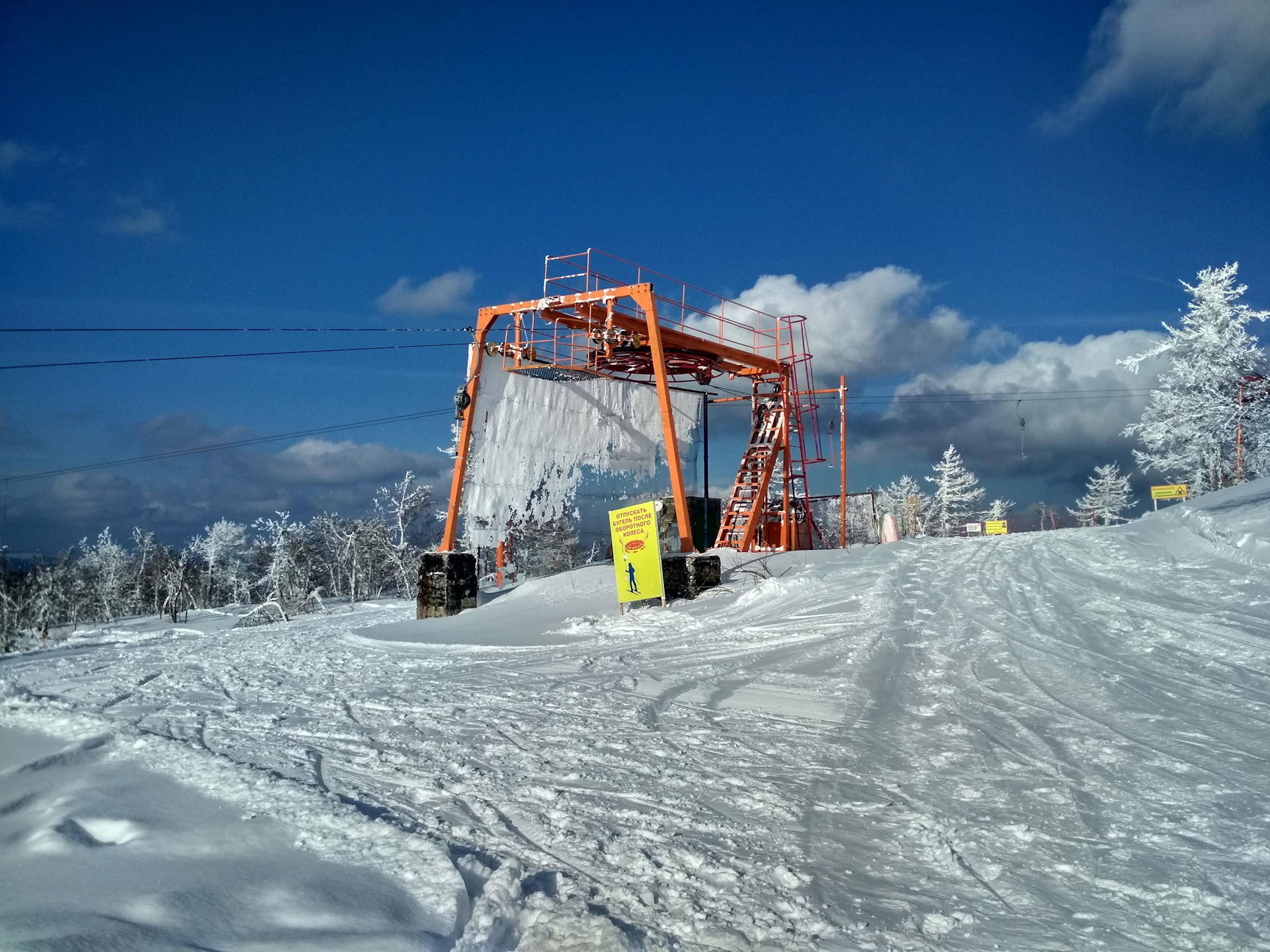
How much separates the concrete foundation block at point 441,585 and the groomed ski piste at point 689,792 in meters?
5.40

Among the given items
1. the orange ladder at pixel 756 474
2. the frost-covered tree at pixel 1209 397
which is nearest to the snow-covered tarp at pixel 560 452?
the orange ladder at pixel 756 474

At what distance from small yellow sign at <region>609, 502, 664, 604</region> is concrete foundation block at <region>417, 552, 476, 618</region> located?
12.9 ft

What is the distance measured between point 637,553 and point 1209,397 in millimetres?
26177

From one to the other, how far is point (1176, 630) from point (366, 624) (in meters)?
13.2

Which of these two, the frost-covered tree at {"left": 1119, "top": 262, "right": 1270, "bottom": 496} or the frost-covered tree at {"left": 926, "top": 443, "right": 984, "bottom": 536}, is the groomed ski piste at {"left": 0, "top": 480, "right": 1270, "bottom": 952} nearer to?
the frost-covered tree at {"left": 1119, "top": 262, "right": 1270, "bottom": 496}


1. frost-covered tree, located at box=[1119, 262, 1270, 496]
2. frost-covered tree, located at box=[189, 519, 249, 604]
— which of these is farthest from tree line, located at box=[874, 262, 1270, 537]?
frost-covered tree, located at box=[189, 519, 249, 604]

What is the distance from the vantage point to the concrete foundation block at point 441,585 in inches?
602

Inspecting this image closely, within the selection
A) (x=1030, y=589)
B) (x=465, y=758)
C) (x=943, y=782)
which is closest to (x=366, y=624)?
(x=465, y=758)

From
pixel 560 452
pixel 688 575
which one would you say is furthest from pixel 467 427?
pixel 688 575

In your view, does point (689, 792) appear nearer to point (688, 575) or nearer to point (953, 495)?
point (688, 575)

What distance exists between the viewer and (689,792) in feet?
14.4

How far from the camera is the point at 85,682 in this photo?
28.6 feet

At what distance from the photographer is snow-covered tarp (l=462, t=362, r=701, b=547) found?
15.8m

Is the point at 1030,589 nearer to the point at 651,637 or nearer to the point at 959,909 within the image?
the point at 651,637
